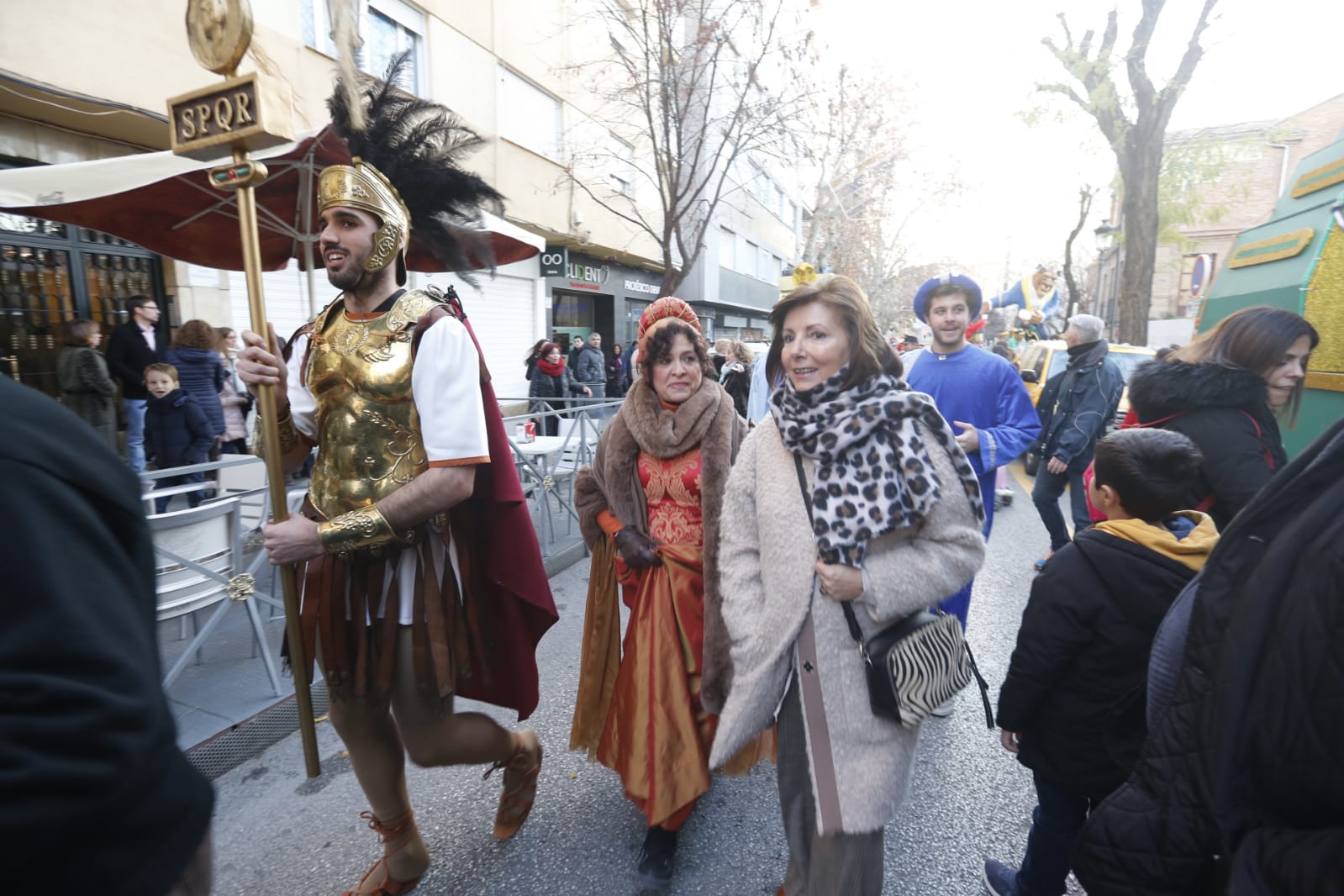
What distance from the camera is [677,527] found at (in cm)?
243

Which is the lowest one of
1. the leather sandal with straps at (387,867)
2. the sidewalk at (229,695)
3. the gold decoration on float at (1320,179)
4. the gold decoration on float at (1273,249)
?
the sidewalk at (229,695)

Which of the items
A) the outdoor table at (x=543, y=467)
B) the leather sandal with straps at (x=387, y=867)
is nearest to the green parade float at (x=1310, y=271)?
the leather sandal with straps at (x=387, y=867)

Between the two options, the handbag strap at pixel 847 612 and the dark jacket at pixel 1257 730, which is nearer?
the dark jacket at pixel 1257 730

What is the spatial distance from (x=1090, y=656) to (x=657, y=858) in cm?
146

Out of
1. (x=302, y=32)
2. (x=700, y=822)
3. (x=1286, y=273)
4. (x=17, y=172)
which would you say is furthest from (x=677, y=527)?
(x=302, y=32)

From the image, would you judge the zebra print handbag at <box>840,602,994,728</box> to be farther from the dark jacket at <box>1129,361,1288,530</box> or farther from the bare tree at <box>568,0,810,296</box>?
the bare tree at <box>568,0,810,296</box>

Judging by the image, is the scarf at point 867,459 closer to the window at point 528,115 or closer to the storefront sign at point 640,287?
the window at point 528,115

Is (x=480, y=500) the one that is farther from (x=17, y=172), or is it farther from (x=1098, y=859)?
(x=17, y=172)

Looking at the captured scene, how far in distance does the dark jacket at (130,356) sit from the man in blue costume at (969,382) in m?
6.82

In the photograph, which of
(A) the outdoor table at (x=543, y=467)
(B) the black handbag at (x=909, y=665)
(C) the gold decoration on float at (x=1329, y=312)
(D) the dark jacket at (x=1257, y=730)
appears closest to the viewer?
(D) the dark jacket at (x=1257, y=730)

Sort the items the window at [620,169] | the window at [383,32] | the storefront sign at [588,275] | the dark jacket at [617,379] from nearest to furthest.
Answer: the window at [383,32] < the dark jacket at [617,379] < the window at [620,169] < the storefront sign at [588,275]

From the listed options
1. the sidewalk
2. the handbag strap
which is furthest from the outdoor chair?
the handbag strap

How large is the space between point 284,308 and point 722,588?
358 inches

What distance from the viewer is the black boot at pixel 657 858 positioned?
2205 mm
